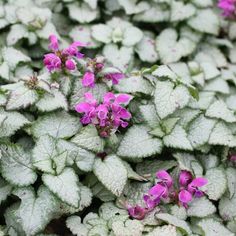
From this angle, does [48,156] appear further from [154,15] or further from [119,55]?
[154,15]

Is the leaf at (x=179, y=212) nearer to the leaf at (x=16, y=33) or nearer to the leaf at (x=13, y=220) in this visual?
the leaf at (x=13, y=220)

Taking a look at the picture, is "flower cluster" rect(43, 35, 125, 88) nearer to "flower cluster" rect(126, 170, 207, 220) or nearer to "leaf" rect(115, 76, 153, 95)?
"leaf" rect(115, 76, 153, 95)

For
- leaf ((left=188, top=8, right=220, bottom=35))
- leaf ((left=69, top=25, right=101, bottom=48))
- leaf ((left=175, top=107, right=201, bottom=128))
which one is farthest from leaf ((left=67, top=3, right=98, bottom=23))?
leaf ((left=175, top=107, right=201, bottom=128))

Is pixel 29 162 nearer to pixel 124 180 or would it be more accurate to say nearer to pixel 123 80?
pixel 124 180

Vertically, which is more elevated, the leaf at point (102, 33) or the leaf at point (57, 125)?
the leaf at point (57, 125)

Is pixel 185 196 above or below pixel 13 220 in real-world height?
above

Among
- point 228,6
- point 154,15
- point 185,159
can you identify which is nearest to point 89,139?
point 185,159

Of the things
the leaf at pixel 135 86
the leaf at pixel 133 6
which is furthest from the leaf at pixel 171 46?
the leaf at pixel 135 86
